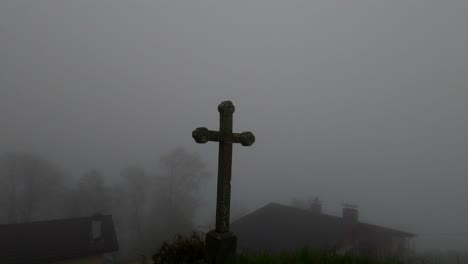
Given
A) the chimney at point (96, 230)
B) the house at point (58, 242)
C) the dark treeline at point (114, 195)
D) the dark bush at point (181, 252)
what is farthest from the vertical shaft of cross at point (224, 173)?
the dark treeline at point (114, 195)

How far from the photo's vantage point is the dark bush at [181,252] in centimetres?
574

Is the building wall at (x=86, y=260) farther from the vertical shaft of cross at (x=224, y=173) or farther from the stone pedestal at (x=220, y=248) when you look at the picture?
the stone pedestal at (x=220, y=248)

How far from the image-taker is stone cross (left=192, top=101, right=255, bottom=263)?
635 cm

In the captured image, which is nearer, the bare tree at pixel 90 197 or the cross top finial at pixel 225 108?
the cross top finial at pixel 225 108

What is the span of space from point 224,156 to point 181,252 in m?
1.95

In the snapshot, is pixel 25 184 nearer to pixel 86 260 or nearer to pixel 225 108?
pixel 86 260

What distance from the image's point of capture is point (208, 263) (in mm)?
5629

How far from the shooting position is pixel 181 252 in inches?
232

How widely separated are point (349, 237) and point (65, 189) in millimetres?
39247

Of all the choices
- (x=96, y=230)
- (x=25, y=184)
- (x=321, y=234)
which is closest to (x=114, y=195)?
(x=25, y=184)

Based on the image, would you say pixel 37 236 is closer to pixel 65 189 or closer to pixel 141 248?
pixel 141 248

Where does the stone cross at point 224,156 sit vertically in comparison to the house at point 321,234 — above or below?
above

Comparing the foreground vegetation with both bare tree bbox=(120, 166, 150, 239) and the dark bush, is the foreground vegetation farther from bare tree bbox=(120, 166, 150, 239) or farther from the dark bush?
bare tree bbox=(120, 166, 150, 239)

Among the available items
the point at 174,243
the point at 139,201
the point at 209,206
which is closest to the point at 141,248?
the point at 139,201
